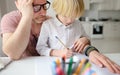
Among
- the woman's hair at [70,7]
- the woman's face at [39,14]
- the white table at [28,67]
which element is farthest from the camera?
the woman's face at [39,14]

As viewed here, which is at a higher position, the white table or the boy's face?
the boy's face

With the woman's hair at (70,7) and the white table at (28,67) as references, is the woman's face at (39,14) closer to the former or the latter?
the woman's hair at (70,7)

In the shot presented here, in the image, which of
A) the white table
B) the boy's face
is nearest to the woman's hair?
the boy's face

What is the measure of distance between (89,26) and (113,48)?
605mm

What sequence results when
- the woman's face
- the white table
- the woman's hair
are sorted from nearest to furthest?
the white table < the woman's hair < the woman's face

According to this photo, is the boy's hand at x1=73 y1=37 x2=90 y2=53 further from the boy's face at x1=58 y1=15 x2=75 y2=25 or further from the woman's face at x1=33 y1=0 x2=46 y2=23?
the woman's face at x1=33 y1=0 x2=46 y2=23

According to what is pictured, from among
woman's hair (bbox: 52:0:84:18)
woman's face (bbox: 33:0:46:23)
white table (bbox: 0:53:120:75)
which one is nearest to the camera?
white table (bbox: 0:53:120:75)

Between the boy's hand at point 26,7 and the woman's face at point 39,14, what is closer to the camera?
the boy's hand at point 26,7

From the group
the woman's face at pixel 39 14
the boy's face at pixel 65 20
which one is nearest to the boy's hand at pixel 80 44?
the boy's face at pixel 65 20

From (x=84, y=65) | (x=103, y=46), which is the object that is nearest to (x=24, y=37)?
(x=84, y=65)

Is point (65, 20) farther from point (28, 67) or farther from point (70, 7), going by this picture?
point (28, 67)

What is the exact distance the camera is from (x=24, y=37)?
881 mm

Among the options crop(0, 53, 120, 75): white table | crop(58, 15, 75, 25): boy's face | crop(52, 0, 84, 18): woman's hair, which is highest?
crop(52, 0, 84, 18): woman's hair

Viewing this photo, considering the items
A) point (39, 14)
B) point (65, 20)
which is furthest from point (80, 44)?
point (39, 14)
